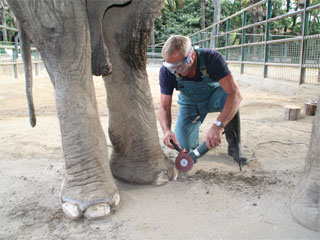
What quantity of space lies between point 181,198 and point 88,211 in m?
0.55

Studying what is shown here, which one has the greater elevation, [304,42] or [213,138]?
[304,42]

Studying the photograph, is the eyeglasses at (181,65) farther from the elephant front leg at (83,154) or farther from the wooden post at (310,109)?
the wooden post at (310,109)

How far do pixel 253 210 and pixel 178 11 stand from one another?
2864cm

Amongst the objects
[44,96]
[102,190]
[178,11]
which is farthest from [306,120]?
[178,11]

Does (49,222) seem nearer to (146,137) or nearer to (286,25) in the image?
(146,137)

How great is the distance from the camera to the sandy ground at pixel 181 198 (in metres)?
1.60

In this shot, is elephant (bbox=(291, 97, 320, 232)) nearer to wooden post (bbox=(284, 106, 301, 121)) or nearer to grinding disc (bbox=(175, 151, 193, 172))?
grinding disc (bbox=(175, 151, 193, 172))

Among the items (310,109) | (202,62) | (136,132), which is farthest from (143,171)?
(310,109)

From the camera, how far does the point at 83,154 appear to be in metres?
1.75

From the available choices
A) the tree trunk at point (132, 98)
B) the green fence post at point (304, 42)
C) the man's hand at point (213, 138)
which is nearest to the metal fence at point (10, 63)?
the green fence post at point (304, 42)

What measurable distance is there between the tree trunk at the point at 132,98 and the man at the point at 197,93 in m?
0.19

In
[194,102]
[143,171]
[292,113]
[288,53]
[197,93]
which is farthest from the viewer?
[288,53]

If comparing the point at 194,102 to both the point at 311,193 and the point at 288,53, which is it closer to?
the point at 311,193

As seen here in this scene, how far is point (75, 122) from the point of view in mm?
1698
